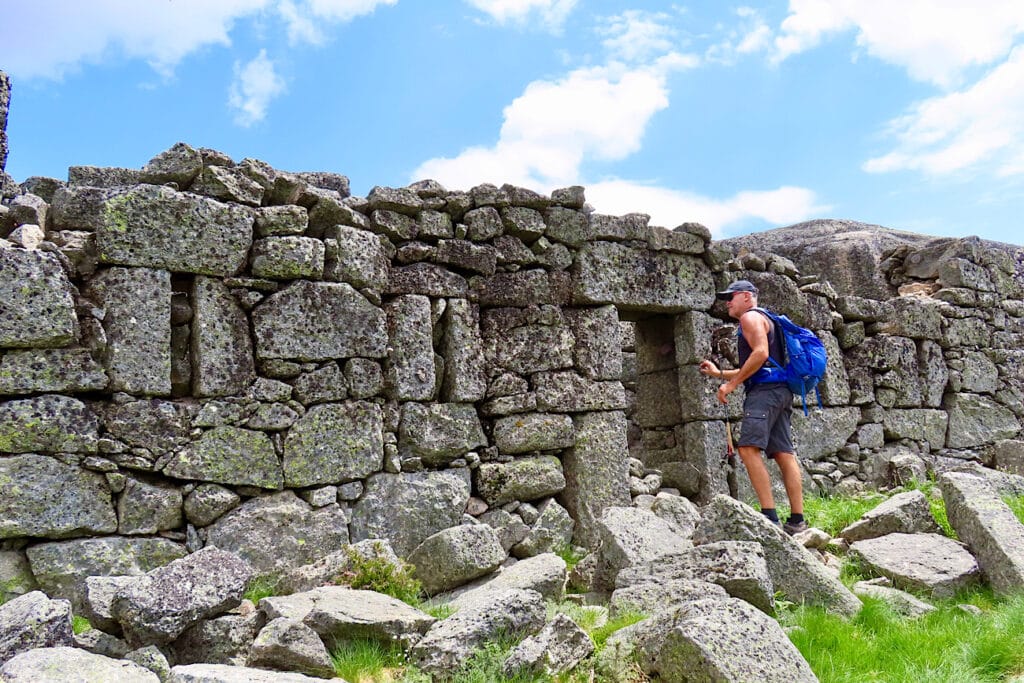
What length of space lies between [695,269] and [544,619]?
4238 mm

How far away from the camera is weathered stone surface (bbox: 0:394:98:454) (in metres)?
4.81

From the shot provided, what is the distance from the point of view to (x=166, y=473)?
5.16 meters

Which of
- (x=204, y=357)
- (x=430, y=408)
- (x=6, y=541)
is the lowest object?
(x=6, y=541)

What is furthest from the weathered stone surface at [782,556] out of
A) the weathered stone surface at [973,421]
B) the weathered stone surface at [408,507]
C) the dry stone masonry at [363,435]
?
the weathered stone surface at [973,421]

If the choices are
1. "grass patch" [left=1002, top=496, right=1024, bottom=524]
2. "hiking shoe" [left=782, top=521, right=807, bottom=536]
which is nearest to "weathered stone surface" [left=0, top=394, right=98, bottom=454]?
"hiking shoe" [left=782, top=521, right=807, bottom=536]

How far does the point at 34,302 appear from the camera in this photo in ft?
16.1

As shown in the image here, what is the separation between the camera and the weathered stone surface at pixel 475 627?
384 cm

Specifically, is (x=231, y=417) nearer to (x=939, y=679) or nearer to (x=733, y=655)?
(x=733, y=655)

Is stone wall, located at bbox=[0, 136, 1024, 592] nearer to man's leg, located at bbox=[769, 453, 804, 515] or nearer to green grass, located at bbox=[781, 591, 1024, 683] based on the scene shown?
man's leg, located at bbox=[769, 453, 804, 515]

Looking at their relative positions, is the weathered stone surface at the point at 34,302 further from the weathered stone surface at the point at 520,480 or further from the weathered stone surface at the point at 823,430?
the weathered stone surface at the point at 823,430

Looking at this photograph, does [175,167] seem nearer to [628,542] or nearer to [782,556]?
[628,542]

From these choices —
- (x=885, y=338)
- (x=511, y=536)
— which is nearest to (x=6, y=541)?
(x=511, y=536)

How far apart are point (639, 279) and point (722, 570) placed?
323 cm

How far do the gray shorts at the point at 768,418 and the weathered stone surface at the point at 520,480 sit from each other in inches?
56.8
